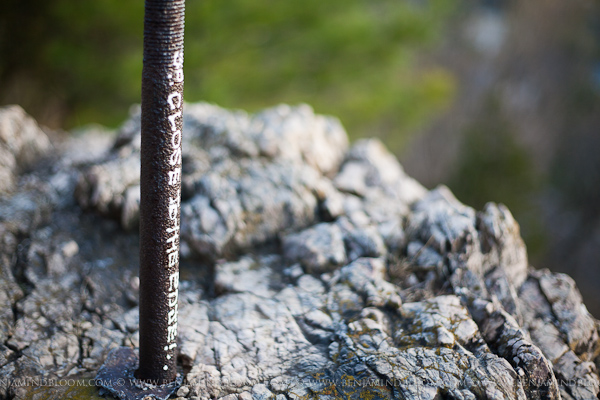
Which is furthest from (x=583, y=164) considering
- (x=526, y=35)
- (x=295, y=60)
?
(x=295, y=60)

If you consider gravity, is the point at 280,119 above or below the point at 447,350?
above

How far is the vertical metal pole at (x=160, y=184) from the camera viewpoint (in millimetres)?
1658

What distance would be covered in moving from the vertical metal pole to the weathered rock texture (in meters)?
0.25

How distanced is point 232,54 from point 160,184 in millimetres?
5082

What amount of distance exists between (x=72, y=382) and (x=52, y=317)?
461mm

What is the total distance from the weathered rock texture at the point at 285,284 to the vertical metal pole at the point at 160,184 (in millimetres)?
252

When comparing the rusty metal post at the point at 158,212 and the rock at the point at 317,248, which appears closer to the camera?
the rusty metal post at the point at 158,212

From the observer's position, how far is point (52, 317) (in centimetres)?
227

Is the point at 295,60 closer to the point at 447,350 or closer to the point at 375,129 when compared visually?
the point at 375,129

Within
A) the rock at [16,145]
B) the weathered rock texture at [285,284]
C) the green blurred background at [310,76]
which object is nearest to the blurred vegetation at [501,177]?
the green blurred background at [310,76]

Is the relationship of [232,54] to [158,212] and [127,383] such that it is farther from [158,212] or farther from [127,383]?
[127,383]

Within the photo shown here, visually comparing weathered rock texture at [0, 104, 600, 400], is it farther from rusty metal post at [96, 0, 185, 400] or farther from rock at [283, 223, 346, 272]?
rusty metal post at [96, 0, 185, 400]

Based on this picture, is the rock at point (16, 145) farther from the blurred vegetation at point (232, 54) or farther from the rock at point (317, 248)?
the blurred vegetation at point (232, 54)

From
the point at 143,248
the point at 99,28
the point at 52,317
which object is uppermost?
the point at 99,28
